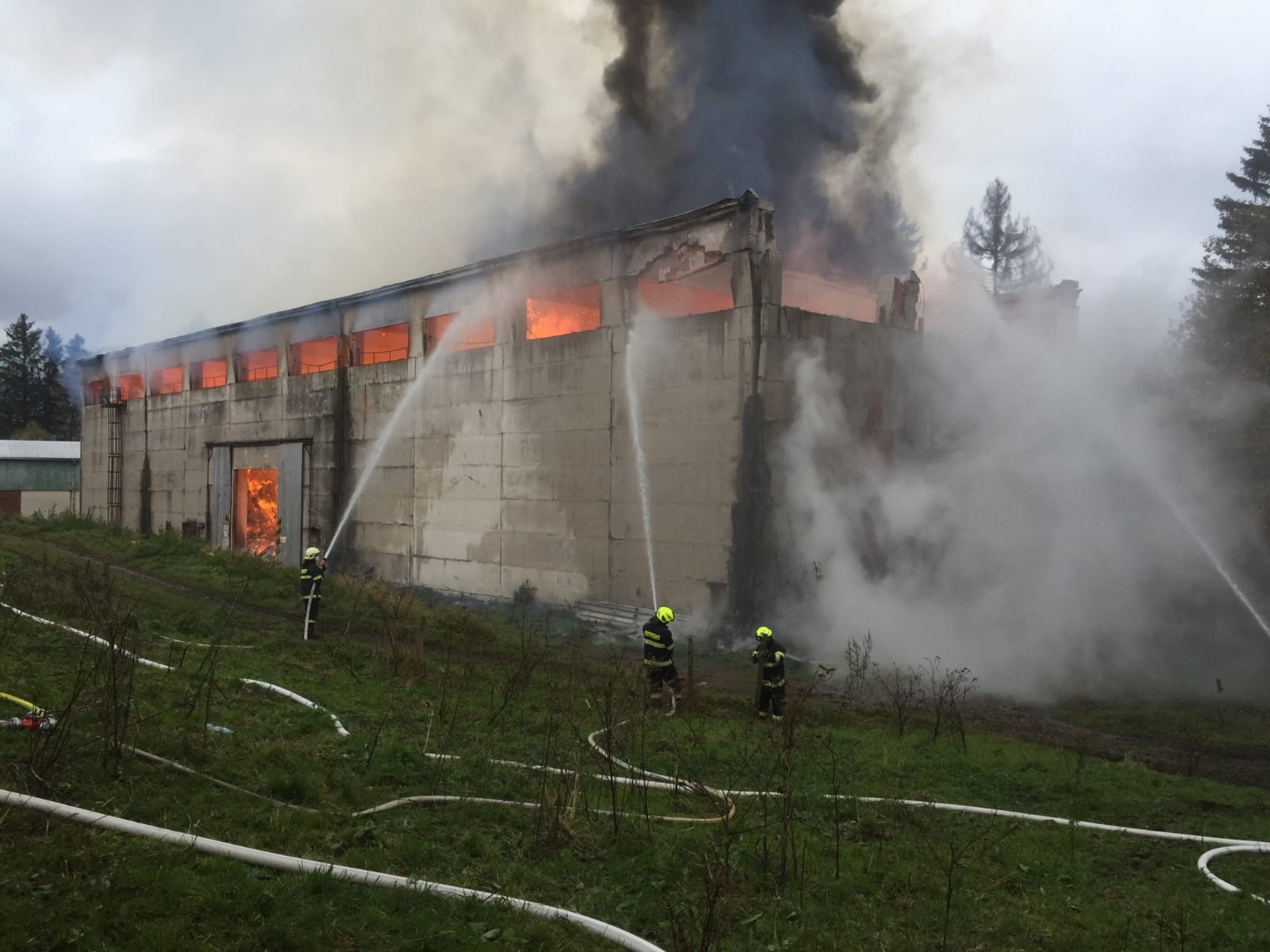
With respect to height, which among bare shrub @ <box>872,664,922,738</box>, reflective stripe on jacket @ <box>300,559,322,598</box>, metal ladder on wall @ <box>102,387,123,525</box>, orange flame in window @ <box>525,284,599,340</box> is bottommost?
bare shrub @ <box>872,664,922,738</box>

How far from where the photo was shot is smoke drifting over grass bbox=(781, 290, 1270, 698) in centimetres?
1630

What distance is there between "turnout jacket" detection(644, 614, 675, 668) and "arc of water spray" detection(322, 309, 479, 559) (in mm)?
12785

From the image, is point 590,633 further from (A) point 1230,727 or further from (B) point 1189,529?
(B) point 1189,529

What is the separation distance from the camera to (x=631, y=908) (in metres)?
5.46

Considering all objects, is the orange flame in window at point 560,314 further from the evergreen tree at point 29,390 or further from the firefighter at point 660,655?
the evergreen tree at point 29,390

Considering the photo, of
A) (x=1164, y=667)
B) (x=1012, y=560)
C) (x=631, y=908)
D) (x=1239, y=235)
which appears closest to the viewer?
(x=631, y=908)

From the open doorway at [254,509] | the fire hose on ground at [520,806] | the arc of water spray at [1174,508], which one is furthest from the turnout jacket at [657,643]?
the open doorway at [254,509]

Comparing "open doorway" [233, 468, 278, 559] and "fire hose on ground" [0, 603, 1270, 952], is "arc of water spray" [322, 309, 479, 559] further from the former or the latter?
"fire hose on ground" [0, 603, 1270, 952]

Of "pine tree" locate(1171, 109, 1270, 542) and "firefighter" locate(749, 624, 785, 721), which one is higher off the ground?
"pine tree" locate(1171, 109, 1270, 542)

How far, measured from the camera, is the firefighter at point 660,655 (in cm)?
1145

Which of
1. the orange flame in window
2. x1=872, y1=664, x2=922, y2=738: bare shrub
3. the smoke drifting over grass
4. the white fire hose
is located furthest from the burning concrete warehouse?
the white fire hose

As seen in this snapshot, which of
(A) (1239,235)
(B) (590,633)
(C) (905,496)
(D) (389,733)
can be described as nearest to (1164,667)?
(C) (905,496)

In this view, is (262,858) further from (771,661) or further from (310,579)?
(310,579)

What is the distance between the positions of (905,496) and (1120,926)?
12779mm
